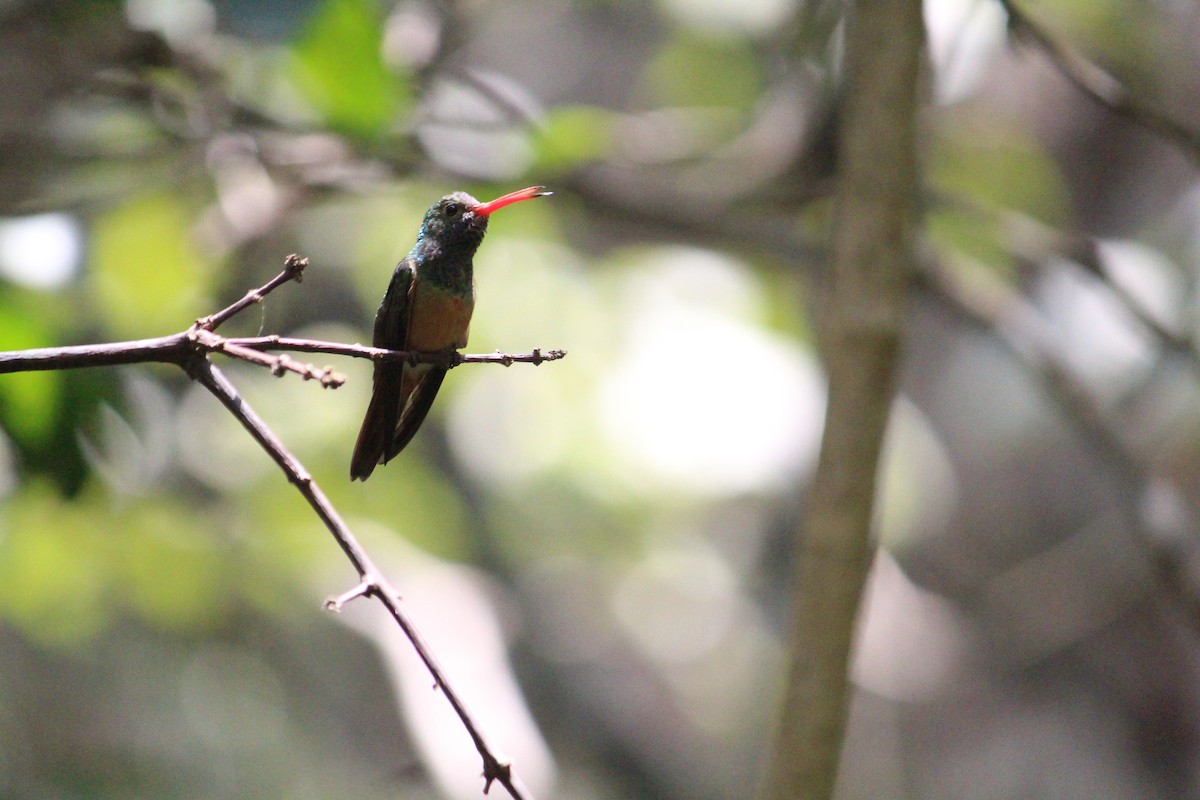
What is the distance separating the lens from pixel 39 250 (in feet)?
8.76

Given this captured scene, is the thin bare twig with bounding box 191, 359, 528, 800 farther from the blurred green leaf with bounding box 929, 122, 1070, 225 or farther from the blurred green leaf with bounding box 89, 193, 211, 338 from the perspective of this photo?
the blurred green leaf with bounding box 929, 122, 1070, 225

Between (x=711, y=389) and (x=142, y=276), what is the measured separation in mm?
2841

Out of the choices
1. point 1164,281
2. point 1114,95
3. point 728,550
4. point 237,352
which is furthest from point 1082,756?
point 237,352

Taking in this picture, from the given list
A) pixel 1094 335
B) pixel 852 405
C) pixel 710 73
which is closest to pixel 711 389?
pixel 1094 335

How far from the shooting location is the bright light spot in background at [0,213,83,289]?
2.59 m

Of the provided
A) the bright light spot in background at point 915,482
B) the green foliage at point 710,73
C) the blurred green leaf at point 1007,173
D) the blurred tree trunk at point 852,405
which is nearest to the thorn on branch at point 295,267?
the blurred tree trunk at point 852,405

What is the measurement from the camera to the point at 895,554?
6840mm

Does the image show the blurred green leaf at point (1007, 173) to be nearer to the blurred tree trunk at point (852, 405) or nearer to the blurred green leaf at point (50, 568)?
the blurred tree trunk at point (852, 405)

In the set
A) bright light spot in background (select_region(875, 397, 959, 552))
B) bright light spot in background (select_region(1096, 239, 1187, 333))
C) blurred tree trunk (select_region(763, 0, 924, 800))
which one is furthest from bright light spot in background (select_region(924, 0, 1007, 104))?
bright light spot in background (select_region(875, 397, 959, 552))

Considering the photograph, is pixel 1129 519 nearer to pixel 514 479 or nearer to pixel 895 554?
pixel 895 554

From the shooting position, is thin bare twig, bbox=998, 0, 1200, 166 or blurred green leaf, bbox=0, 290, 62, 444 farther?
thin bare twig, bbox=998, 0, 1200, 166

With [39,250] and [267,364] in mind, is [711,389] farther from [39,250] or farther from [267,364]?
[267,364]

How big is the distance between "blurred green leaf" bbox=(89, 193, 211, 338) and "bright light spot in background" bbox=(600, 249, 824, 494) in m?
2.58

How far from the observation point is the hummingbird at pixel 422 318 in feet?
5.18
